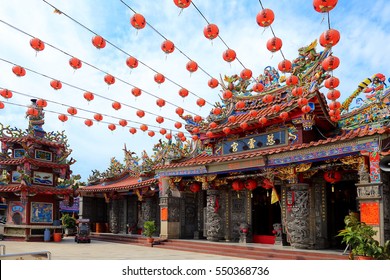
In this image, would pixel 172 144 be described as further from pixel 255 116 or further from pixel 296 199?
pixel 296 199

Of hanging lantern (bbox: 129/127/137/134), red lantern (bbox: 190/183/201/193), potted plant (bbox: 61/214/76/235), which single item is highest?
hanging lantern (bbox: 129/127/137/134)

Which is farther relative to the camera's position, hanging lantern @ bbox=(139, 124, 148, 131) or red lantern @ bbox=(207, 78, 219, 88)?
hanging lantern @ bbox=(139, 124, 148, 131)

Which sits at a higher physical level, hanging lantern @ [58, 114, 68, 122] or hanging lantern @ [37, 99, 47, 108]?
hanging lantern @ [37, 99, 47, 108]

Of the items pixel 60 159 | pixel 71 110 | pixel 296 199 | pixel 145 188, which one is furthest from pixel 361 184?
pixel 60 159

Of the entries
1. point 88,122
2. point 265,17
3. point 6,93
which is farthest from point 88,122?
point 265,17

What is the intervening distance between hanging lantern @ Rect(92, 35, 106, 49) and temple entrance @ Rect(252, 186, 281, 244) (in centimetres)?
954

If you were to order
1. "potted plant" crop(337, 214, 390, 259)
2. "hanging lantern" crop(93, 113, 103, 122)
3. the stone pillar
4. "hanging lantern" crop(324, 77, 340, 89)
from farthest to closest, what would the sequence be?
1. the stone pillar
2. "hanging lantern" crop(93, 113, 103, 122)
3. "hanging lantern" crop(324, 77, 340, 89)
4. "potted plant" crop(337, 214, 390, 259)

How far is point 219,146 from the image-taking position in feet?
53.2

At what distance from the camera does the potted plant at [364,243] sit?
29.3 feet

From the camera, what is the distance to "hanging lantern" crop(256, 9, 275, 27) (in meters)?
7.04

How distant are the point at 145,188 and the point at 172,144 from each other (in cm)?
373

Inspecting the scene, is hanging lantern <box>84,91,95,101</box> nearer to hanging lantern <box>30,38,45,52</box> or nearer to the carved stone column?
hanging lantern <box>30,38,45,52</box>

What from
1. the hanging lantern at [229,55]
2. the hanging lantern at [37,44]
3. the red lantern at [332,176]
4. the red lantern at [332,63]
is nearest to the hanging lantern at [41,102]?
the hanging lantern at [37,44]

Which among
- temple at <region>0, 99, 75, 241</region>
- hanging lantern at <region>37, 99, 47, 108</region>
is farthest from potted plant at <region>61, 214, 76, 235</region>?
hanging lantern at <region>37, 99, 47, 108</region>
